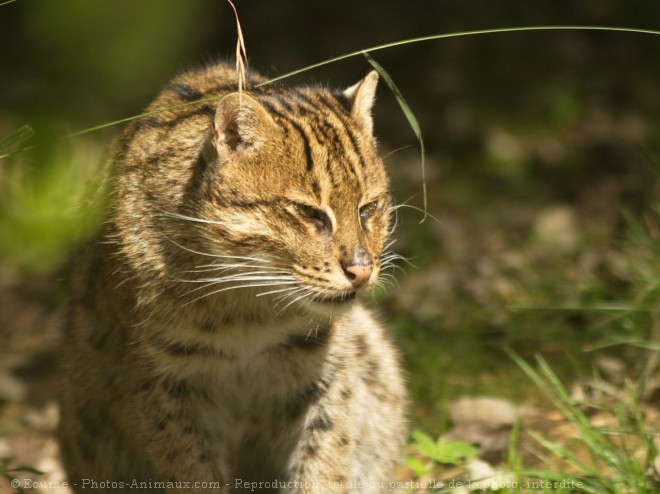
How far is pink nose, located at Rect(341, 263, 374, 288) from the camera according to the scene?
3746mm

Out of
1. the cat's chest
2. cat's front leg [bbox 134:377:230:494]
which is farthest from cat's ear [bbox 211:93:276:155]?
cat's front leg [bbox 134:377:230:494]

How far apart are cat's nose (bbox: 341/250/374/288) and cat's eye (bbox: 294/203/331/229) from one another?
6.8 inches

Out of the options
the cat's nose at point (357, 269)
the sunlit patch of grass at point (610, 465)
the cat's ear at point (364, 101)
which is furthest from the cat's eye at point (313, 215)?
the sunlit patch of grass at point (610, 465)

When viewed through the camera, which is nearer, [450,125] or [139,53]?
[139,53]

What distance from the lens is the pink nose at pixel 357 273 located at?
3.75m

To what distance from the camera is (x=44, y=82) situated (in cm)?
182

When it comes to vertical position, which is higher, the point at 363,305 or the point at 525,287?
the point at 525,287

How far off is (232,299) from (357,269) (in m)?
0.62

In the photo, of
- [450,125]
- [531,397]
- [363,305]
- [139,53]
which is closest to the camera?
[139,53]

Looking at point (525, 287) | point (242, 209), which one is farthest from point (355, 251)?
point (525, 287)

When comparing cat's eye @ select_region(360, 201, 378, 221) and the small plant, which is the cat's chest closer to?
cat's eye @ select_region(360, 201, 378, 221)

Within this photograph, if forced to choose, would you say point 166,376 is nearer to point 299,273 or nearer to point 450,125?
point 299,273

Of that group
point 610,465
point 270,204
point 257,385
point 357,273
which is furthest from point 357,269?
point 610,465

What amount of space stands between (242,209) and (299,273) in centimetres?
35
